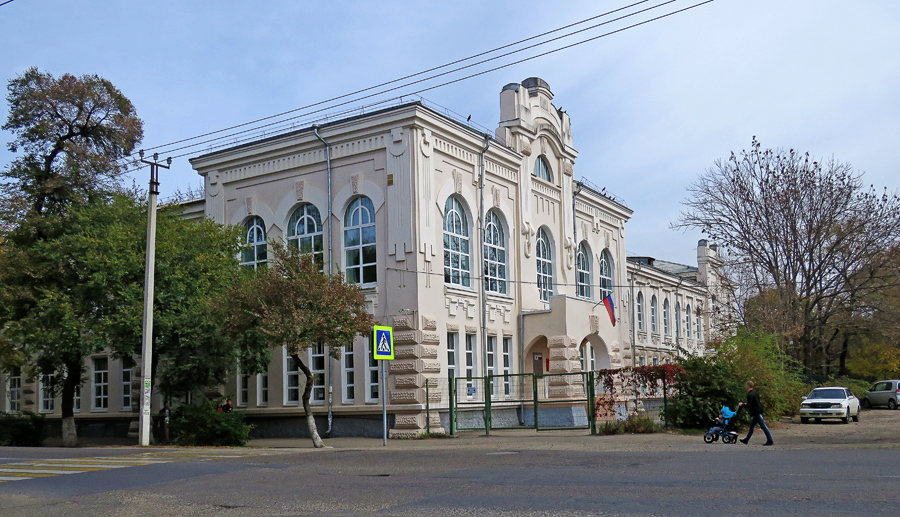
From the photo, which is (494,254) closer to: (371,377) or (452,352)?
(452,352)

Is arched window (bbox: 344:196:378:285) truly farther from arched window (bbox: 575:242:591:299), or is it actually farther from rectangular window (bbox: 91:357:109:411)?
rectangular window (bbox: 91:357:109:411)

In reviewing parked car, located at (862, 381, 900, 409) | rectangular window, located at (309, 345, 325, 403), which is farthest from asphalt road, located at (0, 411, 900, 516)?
parked car, located at (862, 381, 900, 409)

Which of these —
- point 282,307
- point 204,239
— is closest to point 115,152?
point 204,239

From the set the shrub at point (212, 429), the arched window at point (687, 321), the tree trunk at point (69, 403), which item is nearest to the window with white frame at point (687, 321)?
the arched window at point (687, 321)

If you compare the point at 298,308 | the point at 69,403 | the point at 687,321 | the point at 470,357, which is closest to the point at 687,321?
the point at 687,321

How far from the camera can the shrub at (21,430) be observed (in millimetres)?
28688

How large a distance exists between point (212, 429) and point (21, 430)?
9.28m

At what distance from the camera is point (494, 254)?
3139cm

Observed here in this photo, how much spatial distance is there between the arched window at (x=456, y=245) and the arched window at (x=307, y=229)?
→ 166 inches

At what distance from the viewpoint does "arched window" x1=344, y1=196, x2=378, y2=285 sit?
28188mm

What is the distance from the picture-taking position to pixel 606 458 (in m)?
15.7

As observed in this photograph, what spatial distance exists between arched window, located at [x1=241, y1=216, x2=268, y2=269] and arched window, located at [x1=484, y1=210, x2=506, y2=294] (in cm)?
791

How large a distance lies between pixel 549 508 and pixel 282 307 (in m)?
13.8

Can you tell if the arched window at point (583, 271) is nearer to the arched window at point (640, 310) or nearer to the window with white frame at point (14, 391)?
the arched window at point (640, 310)
